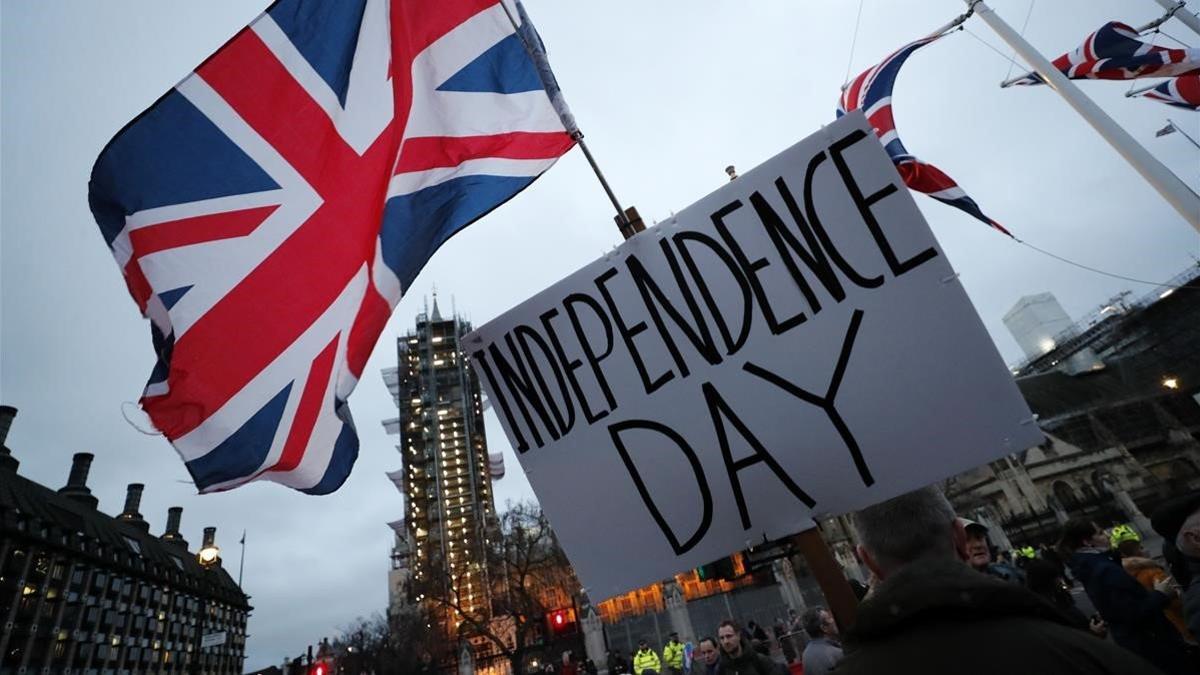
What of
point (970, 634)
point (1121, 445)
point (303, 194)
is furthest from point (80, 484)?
point (1121, 445)

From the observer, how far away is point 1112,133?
7.43 m

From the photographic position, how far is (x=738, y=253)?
2457mm

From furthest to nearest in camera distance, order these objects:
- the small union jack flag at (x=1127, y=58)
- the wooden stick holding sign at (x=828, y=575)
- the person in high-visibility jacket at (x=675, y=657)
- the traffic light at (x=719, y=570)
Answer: the person in high-visibility jacket at (x=675, y=657)
the small union jack flag at (x=1127, y=58)
the traffic light at (x=719, y=570)
the wooden stick holding sign at (x=828, y=575)

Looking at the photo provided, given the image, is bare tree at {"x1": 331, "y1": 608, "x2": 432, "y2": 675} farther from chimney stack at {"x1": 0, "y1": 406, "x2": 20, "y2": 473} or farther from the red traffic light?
chimney stack at {"x1": 0, "y1": 406, "x2": 20, "y2": 473}

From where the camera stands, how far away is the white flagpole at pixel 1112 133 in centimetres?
653

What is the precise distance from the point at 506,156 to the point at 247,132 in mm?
1604

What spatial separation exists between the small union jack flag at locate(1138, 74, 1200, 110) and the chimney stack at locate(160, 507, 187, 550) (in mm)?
118190

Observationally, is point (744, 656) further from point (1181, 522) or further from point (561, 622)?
point (561, 622)

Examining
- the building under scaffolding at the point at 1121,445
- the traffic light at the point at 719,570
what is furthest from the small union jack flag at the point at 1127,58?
the building under scaffolding at the point at 1121,445

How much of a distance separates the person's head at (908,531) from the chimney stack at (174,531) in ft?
381

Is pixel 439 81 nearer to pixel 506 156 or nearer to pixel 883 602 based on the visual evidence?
pixel 506 156

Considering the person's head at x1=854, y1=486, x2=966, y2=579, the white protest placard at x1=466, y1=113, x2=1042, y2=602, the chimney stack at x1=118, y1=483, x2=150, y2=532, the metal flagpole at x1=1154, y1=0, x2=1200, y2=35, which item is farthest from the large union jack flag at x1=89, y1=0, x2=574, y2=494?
the chimney stack at x1=118, y1=483, x2=150, y2=532

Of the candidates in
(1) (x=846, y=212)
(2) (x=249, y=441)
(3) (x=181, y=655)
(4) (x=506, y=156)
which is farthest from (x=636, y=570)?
(3) (x=181, y=655)

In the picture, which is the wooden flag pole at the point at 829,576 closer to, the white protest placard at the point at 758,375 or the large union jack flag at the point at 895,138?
the white protest placard at the point at 758,375
